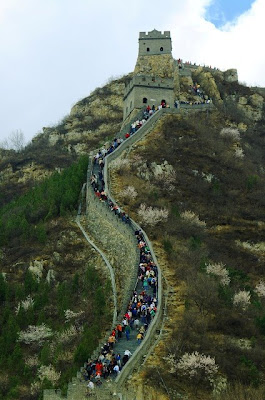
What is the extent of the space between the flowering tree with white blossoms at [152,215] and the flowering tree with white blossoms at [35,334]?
37.3 ft

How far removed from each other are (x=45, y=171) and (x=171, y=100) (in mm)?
18276

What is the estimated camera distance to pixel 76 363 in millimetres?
35219

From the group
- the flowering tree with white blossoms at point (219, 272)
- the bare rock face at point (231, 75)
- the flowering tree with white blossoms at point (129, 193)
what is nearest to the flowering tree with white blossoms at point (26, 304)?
the flowering tree with white blossoms at point (129, 193)

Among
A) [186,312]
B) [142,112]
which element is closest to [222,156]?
[142,112]

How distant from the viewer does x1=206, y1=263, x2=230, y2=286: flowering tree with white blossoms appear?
4223cm

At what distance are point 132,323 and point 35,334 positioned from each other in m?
10.1

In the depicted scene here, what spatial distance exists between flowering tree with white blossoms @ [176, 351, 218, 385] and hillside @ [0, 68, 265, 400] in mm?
277

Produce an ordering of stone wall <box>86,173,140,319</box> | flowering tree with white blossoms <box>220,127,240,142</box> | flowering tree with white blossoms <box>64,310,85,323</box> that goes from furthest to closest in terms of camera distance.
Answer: flowering tree with white blossoms <box>220,127,240,142</box>, stone wall <box>86,173,140,319</box>, flowering tree with white blossoms <box>64,310,85,323</box>

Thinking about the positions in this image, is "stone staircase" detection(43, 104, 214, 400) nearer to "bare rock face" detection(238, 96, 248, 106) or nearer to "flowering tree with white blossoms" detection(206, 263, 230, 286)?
"flowering tree with white blossoms" detection(206, 263, 230, 286)

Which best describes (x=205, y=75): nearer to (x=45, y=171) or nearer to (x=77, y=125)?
(x=77, y=125)

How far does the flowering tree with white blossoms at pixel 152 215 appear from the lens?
49209mm

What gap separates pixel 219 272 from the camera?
42906 millimetres

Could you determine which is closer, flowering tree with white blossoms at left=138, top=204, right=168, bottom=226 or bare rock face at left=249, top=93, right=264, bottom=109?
flowering tree with white blossoms at left=138, top=204, right=168, bottom=226

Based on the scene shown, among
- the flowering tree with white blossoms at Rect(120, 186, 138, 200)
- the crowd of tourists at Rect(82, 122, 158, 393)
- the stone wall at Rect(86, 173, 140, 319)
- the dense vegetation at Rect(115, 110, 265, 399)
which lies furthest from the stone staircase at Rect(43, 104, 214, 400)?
the flowering tree with white blossoms at Rect(120, 186, 138, 200)
